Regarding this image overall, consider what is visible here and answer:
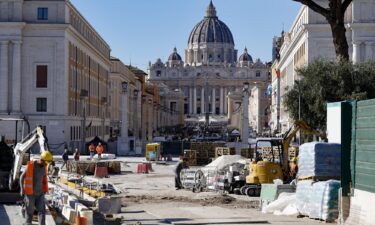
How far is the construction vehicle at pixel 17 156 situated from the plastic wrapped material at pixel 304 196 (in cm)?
658

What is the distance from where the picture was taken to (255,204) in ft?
82.0

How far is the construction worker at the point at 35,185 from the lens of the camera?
1595cm

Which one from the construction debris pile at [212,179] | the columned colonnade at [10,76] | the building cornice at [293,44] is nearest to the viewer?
the construction debris pile at [212,179]

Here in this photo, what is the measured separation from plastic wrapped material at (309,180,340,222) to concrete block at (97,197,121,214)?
501cm

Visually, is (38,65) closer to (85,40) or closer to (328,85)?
(85,40)

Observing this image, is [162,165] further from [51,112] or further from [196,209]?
[196,209]

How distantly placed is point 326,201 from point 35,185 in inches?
281

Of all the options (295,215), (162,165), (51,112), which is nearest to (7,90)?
(51,112)

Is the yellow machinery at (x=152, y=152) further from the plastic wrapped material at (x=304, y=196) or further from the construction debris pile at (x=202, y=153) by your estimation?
the plastic wrapped material at (x=304, y=196)

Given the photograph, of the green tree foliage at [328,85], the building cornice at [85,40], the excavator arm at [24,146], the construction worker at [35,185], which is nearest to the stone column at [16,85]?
the building cornice at [85,40]

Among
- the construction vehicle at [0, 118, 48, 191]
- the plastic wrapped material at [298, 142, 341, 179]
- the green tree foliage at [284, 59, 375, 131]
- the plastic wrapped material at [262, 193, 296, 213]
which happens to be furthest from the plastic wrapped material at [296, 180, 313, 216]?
the green tree foliage at [284, 59, 375, 131]

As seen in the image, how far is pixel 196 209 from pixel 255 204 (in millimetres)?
2814

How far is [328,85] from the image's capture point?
42375 millimetres

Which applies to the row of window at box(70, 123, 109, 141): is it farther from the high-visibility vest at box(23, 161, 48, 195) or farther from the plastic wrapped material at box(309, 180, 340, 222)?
the high-visibility vest at box(23, 161, 48, 195)
